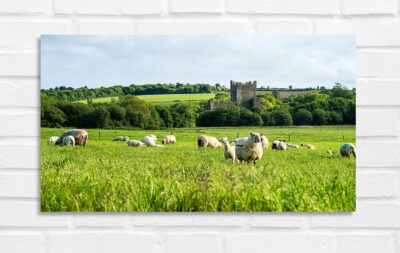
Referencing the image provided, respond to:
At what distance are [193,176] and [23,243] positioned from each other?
3.13 ft

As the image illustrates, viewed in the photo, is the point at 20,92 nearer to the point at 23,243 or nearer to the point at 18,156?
the point at 18,156

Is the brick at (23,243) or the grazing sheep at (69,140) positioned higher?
the grazing sheep at (69,140)

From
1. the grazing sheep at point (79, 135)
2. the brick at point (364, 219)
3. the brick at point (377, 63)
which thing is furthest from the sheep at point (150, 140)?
the brick at point (377, 63)

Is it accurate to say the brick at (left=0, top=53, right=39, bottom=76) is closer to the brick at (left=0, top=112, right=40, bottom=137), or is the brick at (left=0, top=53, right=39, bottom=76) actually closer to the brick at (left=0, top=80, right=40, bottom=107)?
the brick at (left=0, top=80, right=40, bottom=107)

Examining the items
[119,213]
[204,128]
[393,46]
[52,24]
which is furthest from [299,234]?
[52,24]

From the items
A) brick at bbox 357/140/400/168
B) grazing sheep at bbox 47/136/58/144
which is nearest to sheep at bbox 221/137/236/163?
brick at bbox 357/140/400/168

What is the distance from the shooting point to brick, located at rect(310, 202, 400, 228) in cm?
243

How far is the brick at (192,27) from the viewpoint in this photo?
246 cm

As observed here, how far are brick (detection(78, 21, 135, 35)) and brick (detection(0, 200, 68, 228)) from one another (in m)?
0.95

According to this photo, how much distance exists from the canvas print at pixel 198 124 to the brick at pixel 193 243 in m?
0.14

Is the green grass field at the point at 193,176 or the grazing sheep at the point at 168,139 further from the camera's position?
the grazing sheep at the point at 168,139

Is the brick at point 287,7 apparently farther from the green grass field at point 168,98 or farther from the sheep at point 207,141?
the sheep at point 207,141

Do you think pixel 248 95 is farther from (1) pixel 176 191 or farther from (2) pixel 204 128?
(1) pixel 176 191

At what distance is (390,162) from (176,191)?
114cm
